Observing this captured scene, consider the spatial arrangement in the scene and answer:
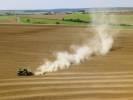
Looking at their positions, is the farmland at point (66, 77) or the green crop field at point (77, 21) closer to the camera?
the farmland at point (66, 77)

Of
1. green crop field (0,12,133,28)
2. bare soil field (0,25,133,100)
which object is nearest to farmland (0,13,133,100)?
bare soil field (0,25,133,100)

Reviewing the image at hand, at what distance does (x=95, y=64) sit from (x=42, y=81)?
21.5 feet

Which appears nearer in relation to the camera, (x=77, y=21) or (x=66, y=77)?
(x=66, y=77)

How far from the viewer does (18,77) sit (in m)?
22.9

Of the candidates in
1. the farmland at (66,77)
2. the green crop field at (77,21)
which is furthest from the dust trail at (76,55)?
the green crop field at (77,21)

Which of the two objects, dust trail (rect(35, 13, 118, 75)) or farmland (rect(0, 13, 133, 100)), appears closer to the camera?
farmland (rect(0, 13, 133, 100))

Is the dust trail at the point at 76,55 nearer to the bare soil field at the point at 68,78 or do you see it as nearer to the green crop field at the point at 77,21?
the bare soil field at the point at 68,78

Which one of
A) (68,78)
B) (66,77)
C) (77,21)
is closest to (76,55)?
(66,77)

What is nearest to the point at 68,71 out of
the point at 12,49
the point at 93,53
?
the point at 93,53

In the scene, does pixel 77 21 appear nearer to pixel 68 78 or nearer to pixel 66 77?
pixel 66 77

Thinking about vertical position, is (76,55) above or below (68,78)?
above

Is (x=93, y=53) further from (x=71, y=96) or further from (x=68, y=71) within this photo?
(x=71, y=96)

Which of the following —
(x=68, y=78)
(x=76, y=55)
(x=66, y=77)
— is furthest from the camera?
(x=76, y=55)

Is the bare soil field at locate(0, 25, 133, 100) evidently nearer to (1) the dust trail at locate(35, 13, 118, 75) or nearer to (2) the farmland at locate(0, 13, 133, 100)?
(2) the farmland at locate(0, 13, 133, 100)
